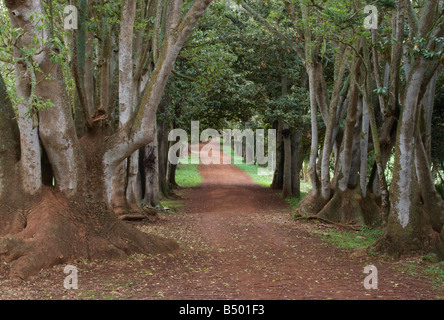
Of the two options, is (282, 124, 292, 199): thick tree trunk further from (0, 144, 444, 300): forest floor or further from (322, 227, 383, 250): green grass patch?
(0, 144, 444, 300): forest floor

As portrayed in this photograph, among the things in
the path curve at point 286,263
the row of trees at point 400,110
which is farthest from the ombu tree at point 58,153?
the row of trees at point 400,110

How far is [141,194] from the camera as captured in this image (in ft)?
58.5

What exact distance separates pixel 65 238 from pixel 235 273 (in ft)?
9.57

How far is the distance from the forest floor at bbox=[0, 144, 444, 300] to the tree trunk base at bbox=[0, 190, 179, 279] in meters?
0.19

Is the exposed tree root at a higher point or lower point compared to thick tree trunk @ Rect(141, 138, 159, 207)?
lower

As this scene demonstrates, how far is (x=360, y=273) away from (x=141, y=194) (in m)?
11.2

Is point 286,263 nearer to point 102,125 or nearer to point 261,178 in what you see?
point 102,125

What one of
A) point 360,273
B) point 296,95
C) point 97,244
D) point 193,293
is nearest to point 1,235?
point 97,244

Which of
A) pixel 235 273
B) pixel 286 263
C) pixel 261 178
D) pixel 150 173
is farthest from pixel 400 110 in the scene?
pixel 261 178

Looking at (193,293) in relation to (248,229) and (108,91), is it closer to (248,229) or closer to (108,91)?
(108,91)

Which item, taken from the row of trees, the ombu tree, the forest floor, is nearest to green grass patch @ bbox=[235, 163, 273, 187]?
the row of trees

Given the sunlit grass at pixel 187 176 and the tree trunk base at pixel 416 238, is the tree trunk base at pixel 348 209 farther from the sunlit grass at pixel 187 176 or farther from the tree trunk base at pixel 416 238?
the sunlit grass at pixel 187 176

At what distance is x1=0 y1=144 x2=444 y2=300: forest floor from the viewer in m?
6.49

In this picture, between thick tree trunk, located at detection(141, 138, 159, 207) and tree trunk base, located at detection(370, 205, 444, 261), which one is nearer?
tree trunk base, located at detection(370, 205, 444, 261)
